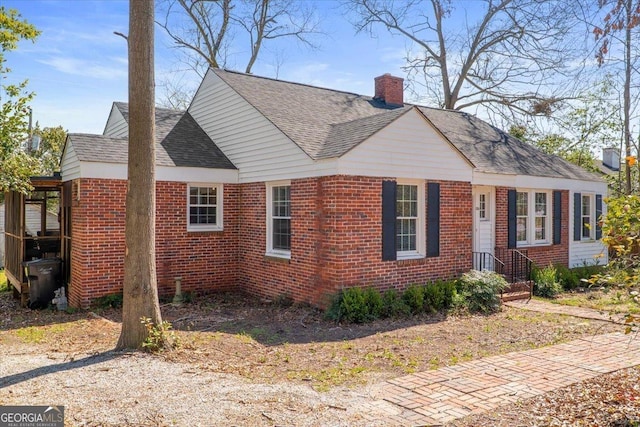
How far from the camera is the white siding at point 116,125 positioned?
14640 millimetres

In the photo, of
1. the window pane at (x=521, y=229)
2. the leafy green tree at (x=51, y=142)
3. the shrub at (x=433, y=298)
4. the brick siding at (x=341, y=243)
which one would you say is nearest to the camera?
the brick siding at (x=341, y=243)

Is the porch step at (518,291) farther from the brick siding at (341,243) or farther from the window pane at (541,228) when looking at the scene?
the window pane at (541,228)

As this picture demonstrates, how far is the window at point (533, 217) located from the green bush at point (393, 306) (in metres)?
5.94

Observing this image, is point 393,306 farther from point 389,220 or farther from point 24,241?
point 24,241

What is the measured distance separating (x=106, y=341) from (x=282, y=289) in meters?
4.24

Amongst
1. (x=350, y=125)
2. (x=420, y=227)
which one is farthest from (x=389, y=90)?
(x=420, y=227)

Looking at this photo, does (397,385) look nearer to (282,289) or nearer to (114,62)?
(282,289)

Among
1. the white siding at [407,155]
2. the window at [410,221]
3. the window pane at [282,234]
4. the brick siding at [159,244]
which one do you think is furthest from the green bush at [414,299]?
the brick siding at [159,244]

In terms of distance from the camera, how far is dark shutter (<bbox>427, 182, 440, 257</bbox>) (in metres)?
11.2

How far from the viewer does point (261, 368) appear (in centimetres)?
673

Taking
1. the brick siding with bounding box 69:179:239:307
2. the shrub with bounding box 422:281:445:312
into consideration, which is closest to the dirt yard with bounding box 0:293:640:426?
the shrub with bounding box 422:281:445:312

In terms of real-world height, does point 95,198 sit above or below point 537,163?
below

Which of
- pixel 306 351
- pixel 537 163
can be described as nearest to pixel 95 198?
pixel 306 351

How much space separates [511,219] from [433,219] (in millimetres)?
3885
